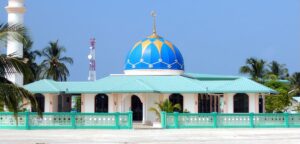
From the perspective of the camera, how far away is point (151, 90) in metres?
40.7

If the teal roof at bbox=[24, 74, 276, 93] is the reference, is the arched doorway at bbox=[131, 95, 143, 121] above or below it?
below

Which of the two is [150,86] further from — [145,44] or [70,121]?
[70,121]

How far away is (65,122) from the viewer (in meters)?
33.1

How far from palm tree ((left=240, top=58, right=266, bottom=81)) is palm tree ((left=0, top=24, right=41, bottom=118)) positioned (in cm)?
4400

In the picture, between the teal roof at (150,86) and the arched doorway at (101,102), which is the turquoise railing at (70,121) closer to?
the teal roof at (150,86)

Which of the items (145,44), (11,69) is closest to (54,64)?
(145,44)

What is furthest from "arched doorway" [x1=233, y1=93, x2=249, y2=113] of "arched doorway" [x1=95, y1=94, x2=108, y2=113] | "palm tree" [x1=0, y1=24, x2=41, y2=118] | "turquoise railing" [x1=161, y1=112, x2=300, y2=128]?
"palm tree" [x1=0, y1=24, x2=41, y2=118]

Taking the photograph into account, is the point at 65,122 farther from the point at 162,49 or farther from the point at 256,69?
the point at 256,69

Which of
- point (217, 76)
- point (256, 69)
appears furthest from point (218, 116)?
point (256, 69)

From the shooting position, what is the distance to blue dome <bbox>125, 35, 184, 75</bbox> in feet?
149

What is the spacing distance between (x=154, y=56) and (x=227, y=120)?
40.1ft

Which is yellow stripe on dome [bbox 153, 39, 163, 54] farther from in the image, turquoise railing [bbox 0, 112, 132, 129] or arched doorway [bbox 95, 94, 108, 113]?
turquoise railing [bbox 0, 112, 132, 129]

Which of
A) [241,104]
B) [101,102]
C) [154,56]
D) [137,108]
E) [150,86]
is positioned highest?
[154,56]

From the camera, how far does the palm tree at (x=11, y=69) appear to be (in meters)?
18.1
